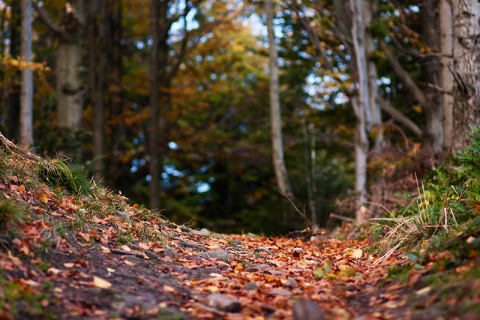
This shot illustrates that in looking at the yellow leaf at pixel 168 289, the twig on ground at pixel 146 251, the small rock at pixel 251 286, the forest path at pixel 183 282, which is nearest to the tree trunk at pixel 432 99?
the forest path at pixel 183 282

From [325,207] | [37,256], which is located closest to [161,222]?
[37,256]

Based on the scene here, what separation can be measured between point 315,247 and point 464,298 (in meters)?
3.75

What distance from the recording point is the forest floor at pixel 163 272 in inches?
143

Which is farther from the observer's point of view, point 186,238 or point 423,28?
point 423,28

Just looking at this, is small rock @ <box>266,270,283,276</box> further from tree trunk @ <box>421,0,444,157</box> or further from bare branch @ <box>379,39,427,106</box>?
bare branch @ <box>379,39,427,106</box>

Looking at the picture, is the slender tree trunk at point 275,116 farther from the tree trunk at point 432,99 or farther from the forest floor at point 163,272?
the forest floor at point 163,272

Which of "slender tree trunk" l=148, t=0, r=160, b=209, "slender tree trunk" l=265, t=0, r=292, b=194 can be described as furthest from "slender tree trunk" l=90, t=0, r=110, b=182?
"slender tree trunk" l=265, t=0, r=292, b=194

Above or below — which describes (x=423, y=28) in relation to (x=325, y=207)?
above

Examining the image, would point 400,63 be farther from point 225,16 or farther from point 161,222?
point 161,222

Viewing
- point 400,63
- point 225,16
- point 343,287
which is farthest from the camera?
point 225,16

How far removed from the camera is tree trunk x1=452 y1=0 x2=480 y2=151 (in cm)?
780

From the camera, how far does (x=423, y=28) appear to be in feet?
47.9

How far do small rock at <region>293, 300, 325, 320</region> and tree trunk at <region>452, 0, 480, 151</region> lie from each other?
5245 millimetres

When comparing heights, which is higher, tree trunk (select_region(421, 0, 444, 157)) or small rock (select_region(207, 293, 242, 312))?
tree trunk (select_region(421, 0, 444, 157))
